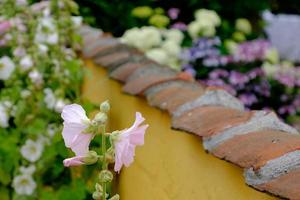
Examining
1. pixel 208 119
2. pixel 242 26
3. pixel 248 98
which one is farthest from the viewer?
pixel 242 26

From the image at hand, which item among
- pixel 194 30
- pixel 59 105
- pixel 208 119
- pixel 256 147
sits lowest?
pixel 194 30

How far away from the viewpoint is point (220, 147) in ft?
4.82

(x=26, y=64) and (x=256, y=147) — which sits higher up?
(x=256, y=147)

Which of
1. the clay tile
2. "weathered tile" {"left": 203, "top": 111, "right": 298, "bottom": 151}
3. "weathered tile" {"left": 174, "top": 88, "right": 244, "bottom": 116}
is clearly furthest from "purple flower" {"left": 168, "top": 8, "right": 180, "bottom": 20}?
"weathered tile" {"left": 203, "top": 111, "right": 298, "bottom": 151}

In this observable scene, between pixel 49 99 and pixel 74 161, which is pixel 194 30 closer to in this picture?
pixel 49 99

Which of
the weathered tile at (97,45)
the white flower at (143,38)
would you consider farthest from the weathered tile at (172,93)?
the white flower at (143,38)

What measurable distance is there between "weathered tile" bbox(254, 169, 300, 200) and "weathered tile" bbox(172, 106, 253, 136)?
36 centimetres

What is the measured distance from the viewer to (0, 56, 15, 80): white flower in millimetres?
2705

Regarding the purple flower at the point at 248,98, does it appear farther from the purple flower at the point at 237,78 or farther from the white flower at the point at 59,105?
the white flower at the point at 59,105

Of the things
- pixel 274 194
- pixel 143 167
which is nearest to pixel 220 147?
pixel 274 194

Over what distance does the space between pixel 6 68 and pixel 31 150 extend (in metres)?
0.33

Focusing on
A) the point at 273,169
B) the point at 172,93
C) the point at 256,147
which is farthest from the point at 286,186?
the point at 172,93

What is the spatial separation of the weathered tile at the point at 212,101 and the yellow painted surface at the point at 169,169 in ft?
0.22

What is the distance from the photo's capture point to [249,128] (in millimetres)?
1571
